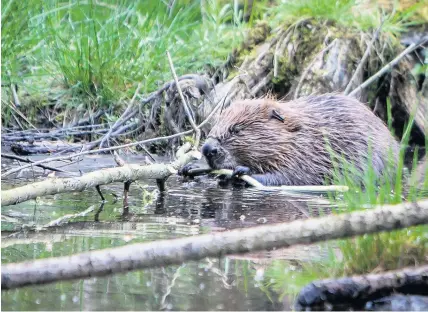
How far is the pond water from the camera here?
2131 millimetres

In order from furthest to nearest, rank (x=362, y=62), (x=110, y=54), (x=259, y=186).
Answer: (x=362, y=62) < (x=110, y=54) < (x=259, y=186)

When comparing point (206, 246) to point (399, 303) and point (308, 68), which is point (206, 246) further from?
point (308, 68)

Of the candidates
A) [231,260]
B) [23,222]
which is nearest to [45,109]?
[23,222]

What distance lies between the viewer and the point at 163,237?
3025mm

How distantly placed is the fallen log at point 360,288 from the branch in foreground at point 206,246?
163 mm

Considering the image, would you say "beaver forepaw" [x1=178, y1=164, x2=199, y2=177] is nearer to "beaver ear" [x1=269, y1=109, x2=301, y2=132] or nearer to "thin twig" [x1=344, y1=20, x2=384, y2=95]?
"beaver ear" [x1=269, y1=109, x2=301, y2=132]

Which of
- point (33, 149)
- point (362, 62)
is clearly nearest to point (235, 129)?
point (33, 149)

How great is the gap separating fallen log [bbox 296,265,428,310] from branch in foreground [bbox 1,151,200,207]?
1.41 meters

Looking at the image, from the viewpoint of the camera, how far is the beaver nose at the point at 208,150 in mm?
5051

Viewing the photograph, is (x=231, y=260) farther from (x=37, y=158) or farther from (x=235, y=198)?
(x=37, y=158)

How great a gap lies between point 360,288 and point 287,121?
3.36m

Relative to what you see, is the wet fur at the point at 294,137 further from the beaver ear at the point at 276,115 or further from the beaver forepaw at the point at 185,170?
the beaver forepaw at the point at 185,170

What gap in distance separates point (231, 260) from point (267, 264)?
0.12 metres

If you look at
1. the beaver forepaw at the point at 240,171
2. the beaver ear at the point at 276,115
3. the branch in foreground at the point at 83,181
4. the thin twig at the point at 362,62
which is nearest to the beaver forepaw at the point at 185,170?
the beaver forepaw at the point at 240,171
